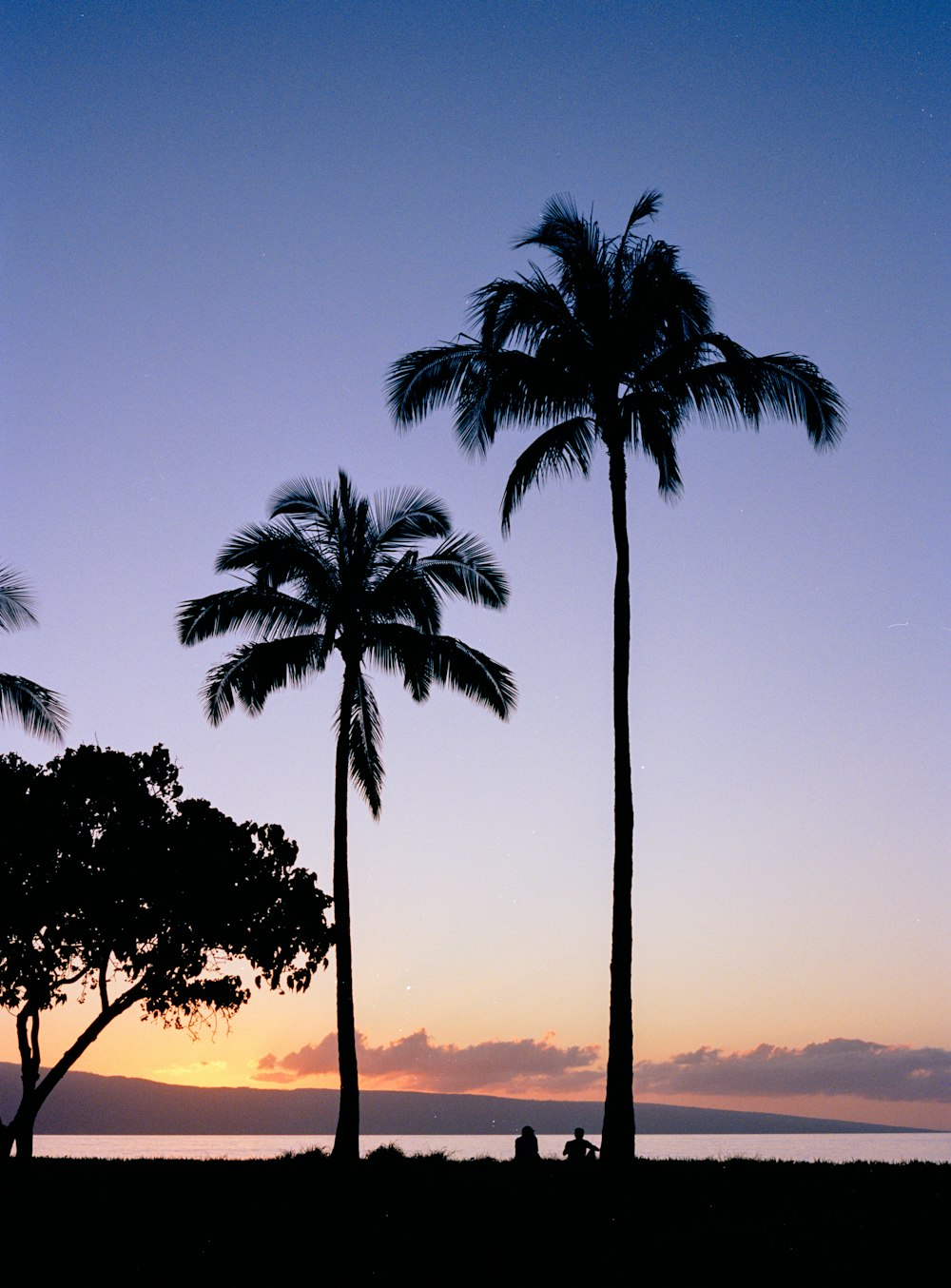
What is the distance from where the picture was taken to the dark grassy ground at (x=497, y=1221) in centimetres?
1280

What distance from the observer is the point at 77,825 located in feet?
86.4

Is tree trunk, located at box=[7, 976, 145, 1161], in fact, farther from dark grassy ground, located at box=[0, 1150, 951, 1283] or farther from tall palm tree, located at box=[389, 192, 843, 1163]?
tall palm tree, located at box=[389, 192, 843, 1163]

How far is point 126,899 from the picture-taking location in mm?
26094

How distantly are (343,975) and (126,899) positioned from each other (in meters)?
4.98

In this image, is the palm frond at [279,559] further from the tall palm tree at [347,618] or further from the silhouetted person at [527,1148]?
the silhouetted person at [527,1148]

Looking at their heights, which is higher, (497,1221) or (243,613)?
(243,613)

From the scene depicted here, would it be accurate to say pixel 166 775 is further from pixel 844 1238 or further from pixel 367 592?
pixel 844 1238

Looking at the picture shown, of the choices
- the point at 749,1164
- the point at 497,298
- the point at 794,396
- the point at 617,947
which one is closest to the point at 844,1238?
the point at 617,947

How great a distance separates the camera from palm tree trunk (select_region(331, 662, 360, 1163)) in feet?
86.1

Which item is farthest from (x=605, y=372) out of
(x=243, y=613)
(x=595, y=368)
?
(x=243, y=613)

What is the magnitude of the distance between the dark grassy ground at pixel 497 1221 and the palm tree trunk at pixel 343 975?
413cm

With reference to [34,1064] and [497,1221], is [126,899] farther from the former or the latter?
[497,1221]

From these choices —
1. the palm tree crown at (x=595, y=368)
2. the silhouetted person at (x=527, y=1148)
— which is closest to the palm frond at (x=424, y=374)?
the palm tree crown at (x=595, y=368)

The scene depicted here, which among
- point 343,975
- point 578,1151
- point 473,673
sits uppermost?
point 473,673
